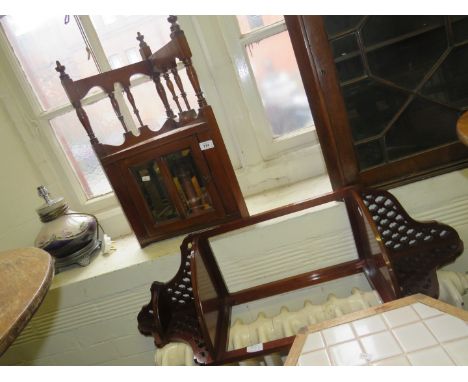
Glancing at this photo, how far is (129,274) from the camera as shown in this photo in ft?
4.01

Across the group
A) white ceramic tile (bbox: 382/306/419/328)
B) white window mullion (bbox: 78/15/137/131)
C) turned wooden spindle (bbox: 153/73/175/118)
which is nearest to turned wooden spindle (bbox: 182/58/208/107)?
turned wooden spindle (bbox: 153/73/175/118)

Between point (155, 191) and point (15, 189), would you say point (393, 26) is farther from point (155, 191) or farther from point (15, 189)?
point (15, 189)

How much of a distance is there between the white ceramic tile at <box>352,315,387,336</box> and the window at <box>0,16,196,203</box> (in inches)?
44.6

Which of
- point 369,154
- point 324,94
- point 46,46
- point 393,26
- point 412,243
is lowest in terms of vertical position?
point 412,243

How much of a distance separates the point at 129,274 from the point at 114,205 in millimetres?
484

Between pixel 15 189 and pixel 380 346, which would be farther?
pixel 15 189

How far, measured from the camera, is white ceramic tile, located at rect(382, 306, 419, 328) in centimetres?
75

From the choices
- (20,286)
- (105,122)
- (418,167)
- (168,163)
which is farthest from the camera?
(105,122)

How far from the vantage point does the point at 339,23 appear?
3.10 ft

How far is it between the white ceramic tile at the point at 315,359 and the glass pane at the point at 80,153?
1243mm

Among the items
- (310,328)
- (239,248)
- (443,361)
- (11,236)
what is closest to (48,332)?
(11,236)

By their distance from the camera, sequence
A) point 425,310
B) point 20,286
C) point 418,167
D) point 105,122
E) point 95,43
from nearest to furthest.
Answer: point 20,286
point 425,310
point 418,167
point 95,43
point 105,122

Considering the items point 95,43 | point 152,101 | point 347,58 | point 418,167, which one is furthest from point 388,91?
point 95,43

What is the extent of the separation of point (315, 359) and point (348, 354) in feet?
0.25
